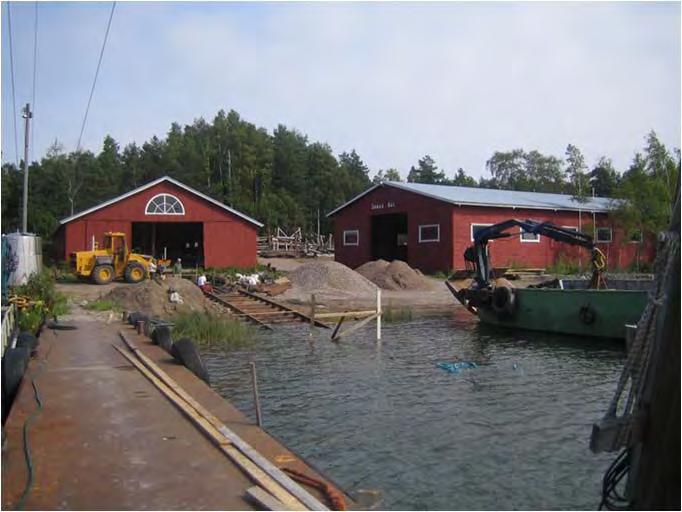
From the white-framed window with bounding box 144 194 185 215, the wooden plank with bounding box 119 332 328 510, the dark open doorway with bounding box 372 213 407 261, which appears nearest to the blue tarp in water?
the wooden plank with bounding box 119 332 328 510

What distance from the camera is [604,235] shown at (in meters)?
37.1

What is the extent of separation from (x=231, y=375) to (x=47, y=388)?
4.18m

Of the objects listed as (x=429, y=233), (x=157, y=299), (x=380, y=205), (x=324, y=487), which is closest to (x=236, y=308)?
(x=157, y=299)

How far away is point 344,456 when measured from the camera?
24.9ft

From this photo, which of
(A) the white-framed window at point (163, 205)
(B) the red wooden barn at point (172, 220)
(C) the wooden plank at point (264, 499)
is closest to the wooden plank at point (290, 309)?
(B) the red wooden barn at point (172, 220)

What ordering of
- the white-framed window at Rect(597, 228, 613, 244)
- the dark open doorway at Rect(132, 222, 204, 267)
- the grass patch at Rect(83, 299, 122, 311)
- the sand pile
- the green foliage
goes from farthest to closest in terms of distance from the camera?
the dark open doorway at Rect(132, 222, 204, 267) → the white-framed window at Rect(597, 228, 613, 244) → the sand pile → the grass patch at Rect(83, 299, 122, 311) → the green foliage

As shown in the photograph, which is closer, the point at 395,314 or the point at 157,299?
the point at 157,299

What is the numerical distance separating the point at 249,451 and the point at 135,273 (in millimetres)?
22311

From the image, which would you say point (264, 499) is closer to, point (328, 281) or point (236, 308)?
point (236, 308)

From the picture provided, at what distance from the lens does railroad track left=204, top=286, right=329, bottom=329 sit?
20016 mm

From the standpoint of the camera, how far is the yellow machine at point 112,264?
1052 inches

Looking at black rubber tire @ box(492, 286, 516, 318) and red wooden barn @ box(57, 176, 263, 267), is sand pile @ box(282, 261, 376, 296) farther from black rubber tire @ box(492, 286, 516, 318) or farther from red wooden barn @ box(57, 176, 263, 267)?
black rubber tire @ box(492, 286, 516, 318)

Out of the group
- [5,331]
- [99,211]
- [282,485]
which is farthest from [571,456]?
[99,211]

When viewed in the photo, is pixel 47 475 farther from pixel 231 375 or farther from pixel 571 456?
pixel 231 375
